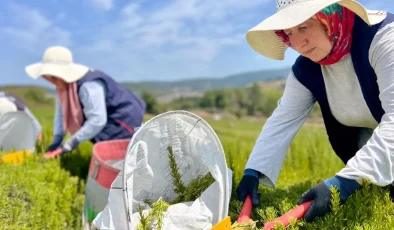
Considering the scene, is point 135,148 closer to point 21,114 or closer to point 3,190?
point 3,190

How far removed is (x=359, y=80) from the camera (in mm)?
1783

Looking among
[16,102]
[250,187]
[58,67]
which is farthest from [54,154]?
[250,187]

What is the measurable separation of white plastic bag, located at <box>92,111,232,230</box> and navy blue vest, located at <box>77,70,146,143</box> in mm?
2239

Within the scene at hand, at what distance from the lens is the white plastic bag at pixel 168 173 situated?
5.11 feet

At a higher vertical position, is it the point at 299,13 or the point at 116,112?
the point at 299,13

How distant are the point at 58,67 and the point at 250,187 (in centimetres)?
243

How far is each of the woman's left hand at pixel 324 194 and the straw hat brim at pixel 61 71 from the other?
257cm

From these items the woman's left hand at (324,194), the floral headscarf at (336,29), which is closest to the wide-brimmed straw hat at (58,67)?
the floral headscarf at (336,29)

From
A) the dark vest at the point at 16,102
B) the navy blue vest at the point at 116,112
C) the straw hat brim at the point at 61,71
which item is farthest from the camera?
the dark vest at the point at 16,102

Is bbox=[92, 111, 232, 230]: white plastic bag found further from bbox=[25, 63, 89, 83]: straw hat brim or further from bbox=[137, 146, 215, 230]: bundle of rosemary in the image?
bbox=[25, 63, 89, 83]: straw hat brim

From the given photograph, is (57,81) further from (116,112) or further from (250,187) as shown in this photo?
(250,187)

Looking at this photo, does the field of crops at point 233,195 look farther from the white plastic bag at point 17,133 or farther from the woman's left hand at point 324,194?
the white plastic bag at point 17,133

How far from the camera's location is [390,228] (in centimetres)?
157

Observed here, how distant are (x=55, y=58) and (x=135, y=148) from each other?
2505 mm
